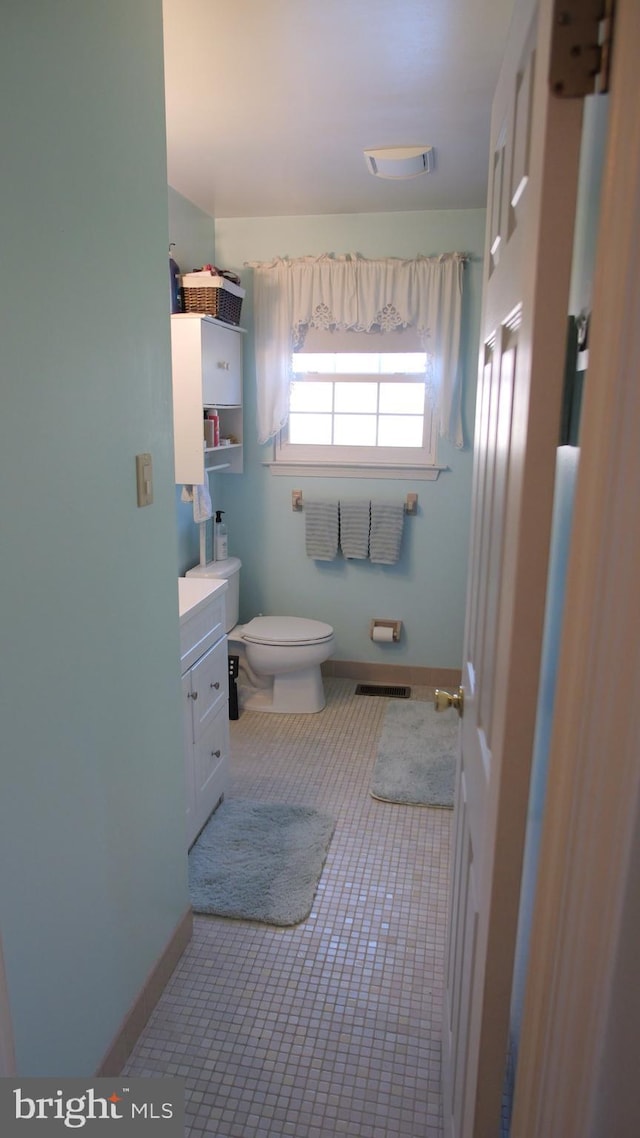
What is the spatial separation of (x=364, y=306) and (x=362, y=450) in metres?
0.72

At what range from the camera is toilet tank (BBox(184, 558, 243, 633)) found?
3381 mm

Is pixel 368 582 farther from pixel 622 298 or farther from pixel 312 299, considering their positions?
pixel 622 298

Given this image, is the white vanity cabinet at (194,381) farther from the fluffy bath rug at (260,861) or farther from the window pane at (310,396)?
the fluffy bath rug at (260,861)

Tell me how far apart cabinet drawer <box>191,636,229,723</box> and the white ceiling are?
70.3 inches

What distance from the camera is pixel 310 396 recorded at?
3721mm

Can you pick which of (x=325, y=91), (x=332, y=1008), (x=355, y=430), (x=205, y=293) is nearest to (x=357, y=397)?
(x=355, y=430)

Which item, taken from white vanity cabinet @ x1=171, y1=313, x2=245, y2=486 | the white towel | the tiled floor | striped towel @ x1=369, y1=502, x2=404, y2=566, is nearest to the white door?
the tiled floor

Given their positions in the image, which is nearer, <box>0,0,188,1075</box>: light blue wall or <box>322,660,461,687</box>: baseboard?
<box>0,0,188,1075</box>: light blue wall

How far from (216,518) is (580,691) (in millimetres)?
3071

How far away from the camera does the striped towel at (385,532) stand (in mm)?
3637

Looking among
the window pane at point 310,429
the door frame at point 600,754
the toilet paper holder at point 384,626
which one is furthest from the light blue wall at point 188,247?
the door frame at point 600,754

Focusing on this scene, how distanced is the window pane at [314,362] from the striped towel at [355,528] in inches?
28.2

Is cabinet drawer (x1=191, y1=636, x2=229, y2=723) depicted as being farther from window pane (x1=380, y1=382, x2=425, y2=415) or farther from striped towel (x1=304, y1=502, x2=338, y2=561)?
window pane (x1=380, y1=382, x2=425, y2=415)

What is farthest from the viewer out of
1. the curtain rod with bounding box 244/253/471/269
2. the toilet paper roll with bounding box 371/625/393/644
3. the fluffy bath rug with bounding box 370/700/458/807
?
the toilet paper roll with bounding box 371/625/393/644
